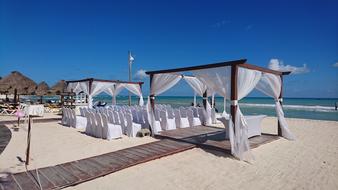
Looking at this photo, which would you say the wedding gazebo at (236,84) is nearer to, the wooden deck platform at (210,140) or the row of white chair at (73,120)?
the wooden deck platform at (210,140)

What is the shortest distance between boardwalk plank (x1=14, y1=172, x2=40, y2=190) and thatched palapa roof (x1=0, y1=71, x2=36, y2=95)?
37.0 ft

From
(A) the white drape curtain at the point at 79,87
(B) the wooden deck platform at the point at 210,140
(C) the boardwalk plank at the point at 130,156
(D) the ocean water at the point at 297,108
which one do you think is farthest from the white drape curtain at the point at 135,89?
(D) the ocean water at the point at 297,108

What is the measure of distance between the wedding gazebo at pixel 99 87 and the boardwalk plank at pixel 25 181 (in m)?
8.03

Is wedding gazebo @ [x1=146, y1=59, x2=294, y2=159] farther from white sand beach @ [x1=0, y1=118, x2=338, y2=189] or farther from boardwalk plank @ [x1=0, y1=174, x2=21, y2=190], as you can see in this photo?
boardwalk plank @ [x1=0, y1=174, x2=21, y2=190]

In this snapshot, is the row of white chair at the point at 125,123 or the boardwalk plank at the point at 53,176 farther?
the row of white chair at the point at 125,123

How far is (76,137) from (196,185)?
15.7ft

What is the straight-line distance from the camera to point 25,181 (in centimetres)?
332

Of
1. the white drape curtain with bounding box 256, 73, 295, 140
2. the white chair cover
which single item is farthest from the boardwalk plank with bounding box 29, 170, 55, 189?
the white drape curtain with bounding box 256, 73, 295, 140

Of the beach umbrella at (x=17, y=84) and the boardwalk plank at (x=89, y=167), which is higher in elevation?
the beach umbrella at (x=17, y=84)

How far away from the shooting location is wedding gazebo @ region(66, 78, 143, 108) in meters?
11.4

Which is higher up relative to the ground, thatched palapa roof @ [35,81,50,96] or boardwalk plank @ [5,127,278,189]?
thatched palapa roof @ [35,81,50,96]

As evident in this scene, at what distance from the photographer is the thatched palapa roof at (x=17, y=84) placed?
12.6 metres

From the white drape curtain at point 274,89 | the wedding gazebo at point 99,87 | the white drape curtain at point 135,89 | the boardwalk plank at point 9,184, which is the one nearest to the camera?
the boardwalk plank at point 9,184

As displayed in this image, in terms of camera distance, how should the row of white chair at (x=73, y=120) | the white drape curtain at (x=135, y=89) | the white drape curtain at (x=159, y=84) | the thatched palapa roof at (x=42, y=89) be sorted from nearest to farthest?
the white drape curtain at (x=159, y=84) → the row of white chair at (x=73, y=120) → the white drape curtain at (x=135, y=89) → the thatched palapa roof at (x=42, y=89)
